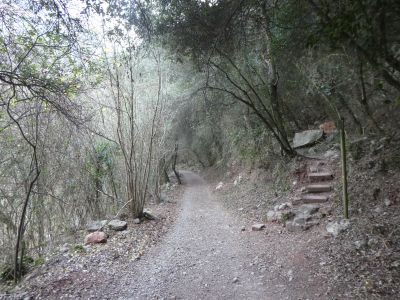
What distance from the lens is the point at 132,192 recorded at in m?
7.48

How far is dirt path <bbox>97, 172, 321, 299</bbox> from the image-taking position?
3695 mm

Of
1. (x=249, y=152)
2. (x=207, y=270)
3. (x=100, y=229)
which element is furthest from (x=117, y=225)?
(x=249, y=152)

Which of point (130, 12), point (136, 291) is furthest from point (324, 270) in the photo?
point (130, 12)

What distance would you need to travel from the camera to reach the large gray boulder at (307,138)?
8570 millimetres

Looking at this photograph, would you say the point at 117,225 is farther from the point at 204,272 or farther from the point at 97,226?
the point at 204,272

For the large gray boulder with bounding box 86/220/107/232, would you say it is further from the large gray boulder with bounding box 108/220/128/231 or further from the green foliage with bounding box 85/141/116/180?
the green foliage with bounding box 85/141/116/180

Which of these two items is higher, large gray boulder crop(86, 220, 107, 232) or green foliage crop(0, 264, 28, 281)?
large gray boulder crop(86, 220, 107, 232)

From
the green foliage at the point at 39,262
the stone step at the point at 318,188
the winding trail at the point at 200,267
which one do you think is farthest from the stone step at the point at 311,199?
the green foliage at the point at 39,262

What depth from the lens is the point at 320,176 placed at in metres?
6.69

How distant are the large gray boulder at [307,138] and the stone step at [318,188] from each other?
7.92 feet

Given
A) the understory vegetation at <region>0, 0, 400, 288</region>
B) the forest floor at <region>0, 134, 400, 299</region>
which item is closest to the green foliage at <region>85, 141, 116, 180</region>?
the understory vegetation at <region>0, 0, 400, 288</region>

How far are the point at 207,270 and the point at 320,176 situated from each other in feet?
12.4

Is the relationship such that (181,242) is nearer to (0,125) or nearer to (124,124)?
(124,124)

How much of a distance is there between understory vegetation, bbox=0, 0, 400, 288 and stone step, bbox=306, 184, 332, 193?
2.90 feet
